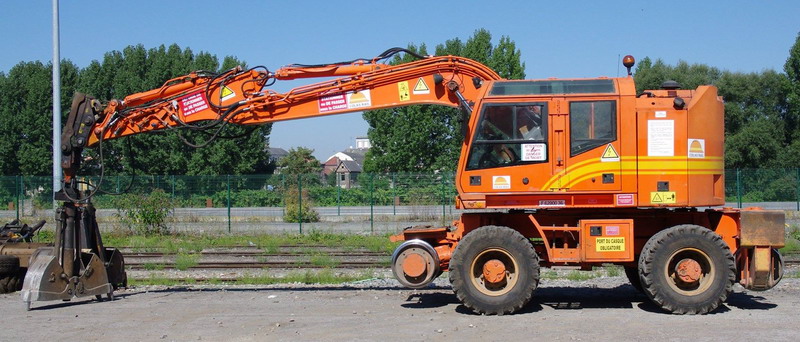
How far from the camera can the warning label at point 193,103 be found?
38.0ft

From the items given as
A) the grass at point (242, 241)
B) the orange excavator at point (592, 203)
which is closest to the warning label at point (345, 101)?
the orange excavator at point (592, 203)

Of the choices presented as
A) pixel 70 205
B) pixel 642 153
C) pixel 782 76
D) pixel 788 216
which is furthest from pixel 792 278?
pixel 782 76

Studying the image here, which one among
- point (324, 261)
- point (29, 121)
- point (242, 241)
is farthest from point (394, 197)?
point (29, 121)

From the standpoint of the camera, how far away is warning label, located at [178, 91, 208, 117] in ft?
38.0

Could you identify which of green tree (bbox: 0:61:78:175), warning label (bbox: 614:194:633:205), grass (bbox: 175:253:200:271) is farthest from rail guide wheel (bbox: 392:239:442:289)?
green tree (bbox: 0:61:78:175)

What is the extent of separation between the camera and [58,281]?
10852mm

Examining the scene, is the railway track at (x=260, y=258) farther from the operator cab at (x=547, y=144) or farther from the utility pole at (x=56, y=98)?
the operator cab at (x=547, y=144)

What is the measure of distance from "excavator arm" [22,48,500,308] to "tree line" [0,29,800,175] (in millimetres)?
34140

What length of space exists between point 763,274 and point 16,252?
37.4 feet

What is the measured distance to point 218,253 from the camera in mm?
19250

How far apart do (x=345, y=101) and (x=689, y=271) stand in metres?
5.33

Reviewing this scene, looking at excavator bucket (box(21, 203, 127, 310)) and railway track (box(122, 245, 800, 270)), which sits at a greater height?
excavator bucket (box(21, 203, 127, 310))

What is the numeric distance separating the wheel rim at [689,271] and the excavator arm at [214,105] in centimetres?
347

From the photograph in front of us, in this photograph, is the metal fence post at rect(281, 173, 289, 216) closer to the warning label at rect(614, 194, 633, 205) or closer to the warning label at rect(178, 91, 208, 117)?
the warning label at rect(178, 91, 208, 117)
